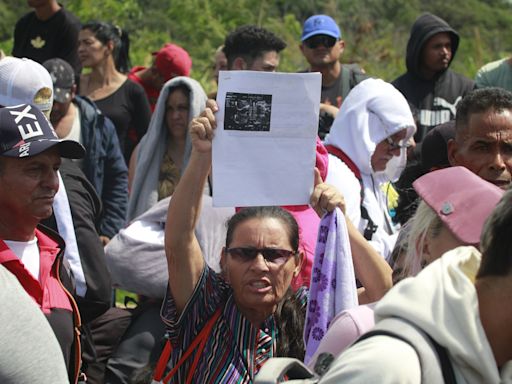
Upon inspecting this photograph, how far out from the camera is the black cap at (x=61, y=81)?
19.9 feet

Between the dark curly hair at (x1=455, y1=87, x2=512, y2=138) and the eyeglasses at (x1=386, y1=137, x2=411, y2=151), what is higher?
the dark curly hair at (x1=455, y1=87, x2=512, y2=138)

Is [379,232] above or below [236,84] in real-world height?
below

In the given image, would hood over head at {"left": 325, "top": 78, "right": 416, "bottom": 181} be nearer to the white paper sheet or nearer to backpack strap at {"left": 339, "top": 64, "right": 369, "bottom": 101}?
the white paper sheet

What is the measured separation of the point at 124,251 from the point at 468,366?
9.92ft

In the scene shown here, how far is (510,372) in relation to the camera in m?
1.96

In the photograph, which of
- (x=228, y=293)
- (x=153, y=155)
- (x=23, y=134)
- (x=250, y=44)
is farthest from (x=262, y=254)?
(x=250, y=44)

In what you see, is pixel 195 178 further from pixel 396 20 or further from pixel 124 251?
pixel 396 20

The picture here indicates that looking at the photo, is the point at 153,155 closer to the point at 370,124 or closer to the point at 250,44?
the point at 250,44

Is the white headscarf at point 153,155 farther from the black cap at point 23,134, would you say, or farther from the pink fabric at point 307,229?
the black cap at point 23,134

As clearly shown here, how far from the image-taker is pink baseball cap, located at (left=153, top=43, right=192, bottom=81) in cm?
846

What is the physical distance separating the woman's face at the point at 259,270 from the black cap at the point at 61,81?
259cm

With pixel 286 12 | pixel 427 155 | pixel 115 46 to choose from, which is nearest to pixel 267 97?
pixel 427 155

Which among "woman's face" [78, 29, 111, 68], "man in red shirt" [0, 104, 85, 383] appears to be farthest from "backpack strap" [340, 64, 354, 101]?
"man in red shirt" [0, 104, 85, 383]

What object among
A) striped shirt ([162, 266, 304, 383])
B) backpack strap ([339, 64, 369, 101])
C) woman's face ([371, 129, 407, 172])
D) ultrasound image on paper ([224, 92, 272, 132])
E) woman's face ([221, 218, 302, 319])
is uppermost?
ultrasound image on paper ([224, 92, 272, 132])
